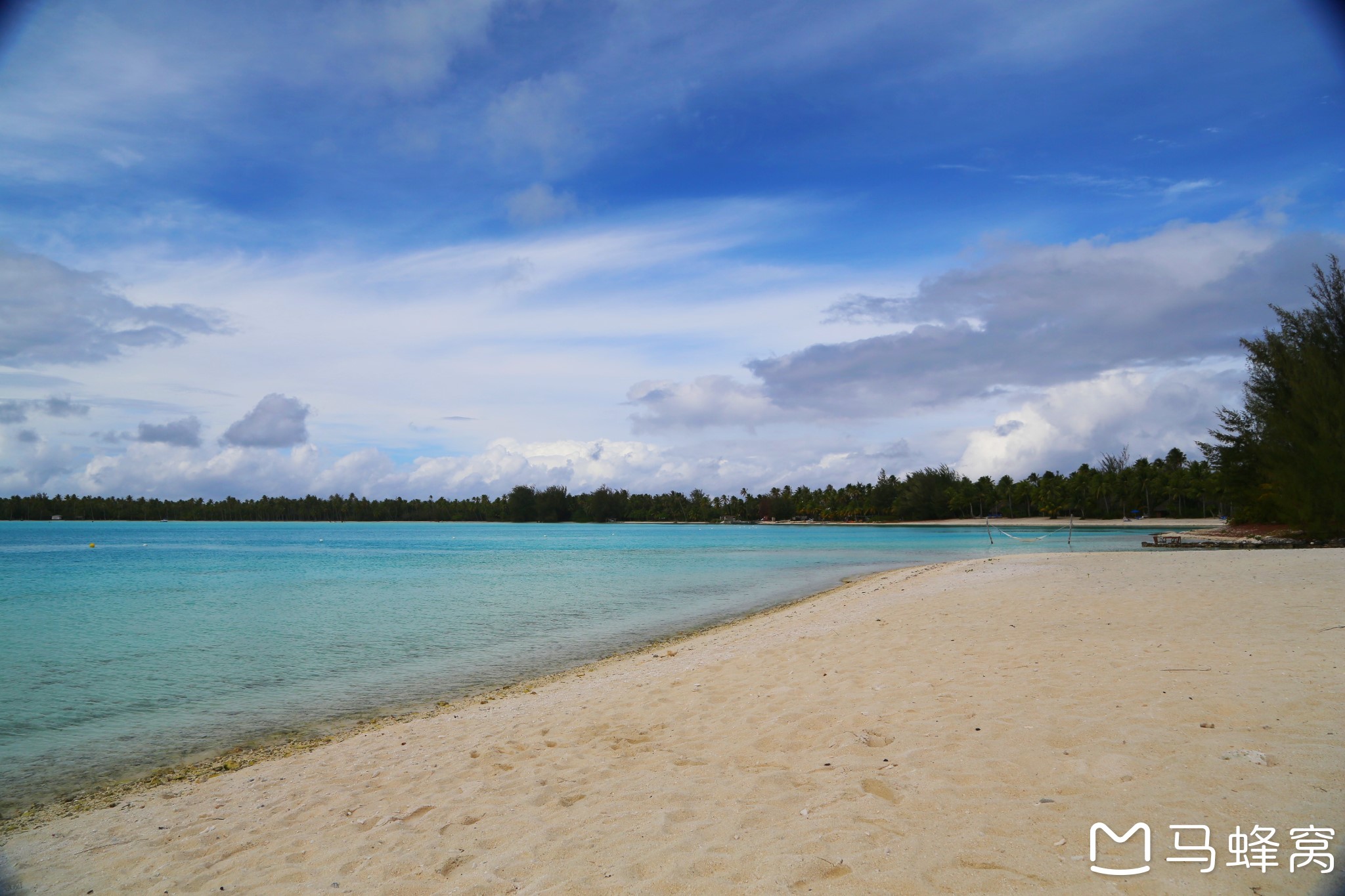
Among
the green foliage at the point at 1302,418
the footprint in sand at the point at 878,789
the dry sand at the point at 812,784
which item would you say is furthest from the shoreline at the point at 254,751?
the green foliage at the point at 1302,418

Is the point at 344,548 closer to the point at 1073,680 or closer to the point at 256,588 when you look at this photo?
the point at 256,588

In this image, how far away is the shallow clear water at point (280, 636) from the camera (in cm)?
1041

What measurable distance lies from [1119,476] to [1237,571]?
11236 cm

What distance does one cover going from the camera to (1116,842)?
3686 mm

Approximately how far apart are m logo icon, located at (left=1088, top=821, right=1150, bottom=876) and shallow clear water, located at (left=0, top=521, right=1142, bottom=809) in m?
9.95

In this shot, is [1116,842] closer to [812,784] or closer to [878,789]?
[878,789]

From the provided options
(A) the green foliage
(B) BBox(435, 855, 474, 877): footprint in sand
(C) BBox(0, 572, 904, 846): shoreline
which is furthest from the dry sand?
(A) the green foliage

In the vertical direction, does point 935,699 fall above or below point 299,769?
above

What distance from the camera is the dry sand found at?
380cm

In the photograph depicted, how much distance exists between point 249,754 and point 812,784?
299 inches

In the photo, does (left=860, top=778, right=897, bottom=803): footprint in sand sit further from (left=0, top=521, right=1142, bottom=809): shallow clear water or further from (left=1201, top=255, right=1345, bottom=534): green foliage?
(left=1201, top=255, right=1345, bottom=534): green foliage

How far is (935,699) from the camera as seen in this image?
6918 mm

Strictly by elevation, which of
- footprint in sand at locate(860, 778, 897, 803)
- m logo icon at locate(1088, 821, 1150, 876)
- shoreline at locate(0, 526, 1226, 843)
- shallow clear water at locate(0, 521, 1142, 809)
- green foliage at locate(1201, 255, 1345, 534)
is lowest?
shallow clear water at locate(0, 521, 1142, 809)

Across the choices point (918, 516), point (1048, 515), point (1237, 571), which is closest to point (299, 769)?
point (1237, 571)
